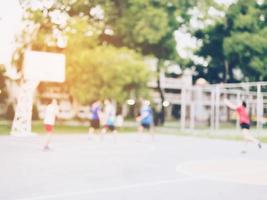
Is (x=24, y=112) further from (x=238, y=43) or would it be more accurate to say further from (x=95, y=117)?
(x=238, y=43)

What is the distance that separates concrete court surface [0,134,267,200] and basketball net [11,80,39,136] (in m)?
8.49

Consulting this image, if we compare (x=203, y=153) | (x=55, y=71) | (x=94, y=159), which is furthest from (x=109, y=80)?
(x=94, y=159)

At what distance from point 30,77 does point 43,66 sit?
89cm

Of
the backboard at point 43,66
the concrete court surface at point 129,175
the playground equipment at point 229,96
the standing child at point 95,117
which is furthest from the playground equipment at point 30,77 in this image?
the concrete court surface at point 129,175

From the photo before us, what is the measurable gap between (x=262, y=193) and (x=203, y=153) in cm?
768

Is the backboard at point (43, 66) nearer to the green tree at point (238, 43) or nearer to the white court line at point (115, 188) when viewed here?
the green tree at point (238, 43)

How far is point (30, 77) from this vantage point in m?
26.1

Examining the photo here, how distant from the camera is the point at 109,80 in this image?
29.2 m

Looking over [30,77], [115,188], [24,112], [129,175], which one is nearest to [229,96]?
[30,77]

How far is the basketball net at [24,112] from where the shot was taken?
81.7ft

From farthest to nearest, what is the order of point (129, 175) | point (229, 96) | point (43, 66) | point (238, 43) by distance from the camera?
1. point (229, 96)
2. point (238, 43)
3. point (43, 66)
4. point (129, 175)

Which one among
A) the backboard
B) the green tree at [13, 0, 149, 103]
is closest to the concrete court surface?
the backboard

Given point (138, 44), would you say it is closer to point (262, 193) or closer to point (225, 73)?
point (225, 73)

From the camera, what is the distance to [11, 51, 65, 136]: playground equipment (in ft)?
82.2
